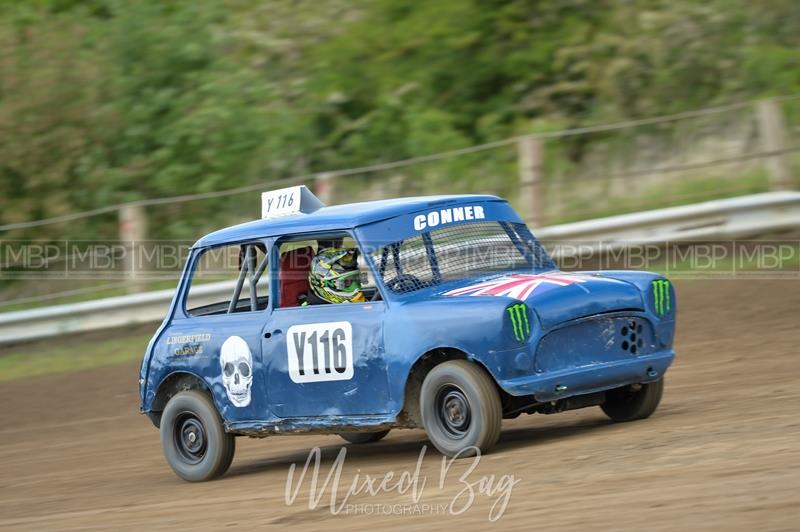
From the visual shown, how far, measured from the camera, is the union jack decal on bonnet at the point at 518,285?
22.5ft

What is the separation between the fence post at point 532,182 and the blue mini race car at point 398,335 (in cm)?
649

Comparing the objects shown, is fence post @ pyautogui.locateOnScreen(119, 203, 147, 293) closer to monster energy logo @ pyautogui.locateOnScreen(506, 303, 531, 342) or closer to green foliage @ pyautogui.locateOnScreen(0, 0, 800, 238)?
green foliage @ pyautogui.locateOnScreen(0, 0, 800, 238)

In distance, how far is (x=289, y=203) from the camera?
819 cm

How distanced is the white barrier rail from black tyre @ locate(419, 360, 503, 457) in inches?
292

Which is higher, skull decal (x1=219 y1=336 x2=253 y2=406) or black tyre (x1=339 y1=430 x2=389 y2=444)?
skull decal (x1=219 y1=336 x2=253 y2=406)

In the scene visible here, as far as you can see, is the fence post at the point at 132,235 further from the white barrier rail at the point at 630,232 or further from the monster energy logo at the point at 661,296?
the monster energy logo at the point at 661,296

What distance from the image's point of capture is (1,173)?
19.0 m

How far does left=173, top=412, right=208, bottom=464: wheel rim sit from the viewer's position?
8.31 m

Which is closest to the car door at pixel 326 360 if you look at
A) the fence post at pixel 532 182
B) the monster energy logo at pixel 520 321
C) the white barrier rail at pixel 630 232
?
the monster energy logo at pixel 520 321

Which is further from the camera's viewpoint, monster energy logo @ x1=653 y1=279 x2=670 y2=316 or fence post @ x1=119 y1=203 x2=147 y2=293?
fence post @ x1=119 y1=203 x2=147 y2=293

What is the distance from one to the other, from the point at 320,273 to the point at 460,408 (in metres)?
1.51

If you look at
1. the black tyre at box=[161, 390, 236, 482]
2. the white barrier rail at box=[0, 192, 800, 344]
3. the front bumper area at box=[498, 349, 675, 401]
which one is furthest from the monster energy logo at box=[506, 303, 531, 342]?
the white barrier rail at box=[0, 192, 800, 344]

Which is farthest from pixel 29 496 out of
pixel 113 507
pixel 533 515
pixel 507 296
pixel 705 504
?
pixel 705 504

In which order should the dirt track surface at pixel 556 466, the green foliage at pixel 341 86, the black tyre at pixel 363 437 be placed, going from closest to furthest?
the dirt track surface at pixel 556 466
the black tyre at pixel 363 437
the green foliage at pixel 341 86
